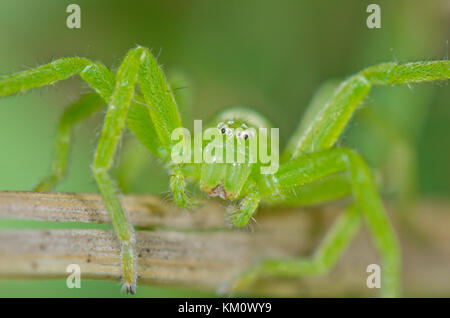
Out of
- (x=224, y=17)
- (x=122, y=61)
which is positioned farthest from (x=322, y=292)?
(x=224, y=17)

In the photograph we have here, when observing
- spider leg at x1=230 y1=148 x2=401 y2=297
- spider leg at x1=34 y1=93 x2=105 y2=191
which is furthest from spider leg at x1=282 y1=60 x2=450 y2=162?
spider leg at x1=34 y1=93 x2=105 y2=191

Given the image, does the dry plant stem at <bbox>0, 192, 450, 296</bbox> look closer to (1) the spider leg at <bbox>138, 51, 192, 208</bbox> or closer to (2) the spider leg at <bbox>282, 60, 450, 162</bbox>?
(1) the spider leg at <bbox>138, 51, 192, 208</bbox>

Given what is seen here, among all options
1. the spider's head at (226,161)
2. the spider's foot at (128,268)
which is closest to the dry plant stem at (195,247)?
the spider's foot at (128,268)

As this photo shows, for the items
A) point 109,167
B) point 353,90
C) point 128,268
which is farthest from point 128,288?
point 353,90

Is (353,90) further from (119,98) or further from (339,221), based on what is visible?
(119,98)

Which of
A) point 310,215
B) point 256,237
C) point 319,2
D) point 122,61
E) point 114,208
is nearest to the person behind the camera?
point 114,208

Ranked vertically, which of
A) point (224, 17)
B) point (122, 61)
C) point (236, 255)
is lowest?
point (236, 255)
